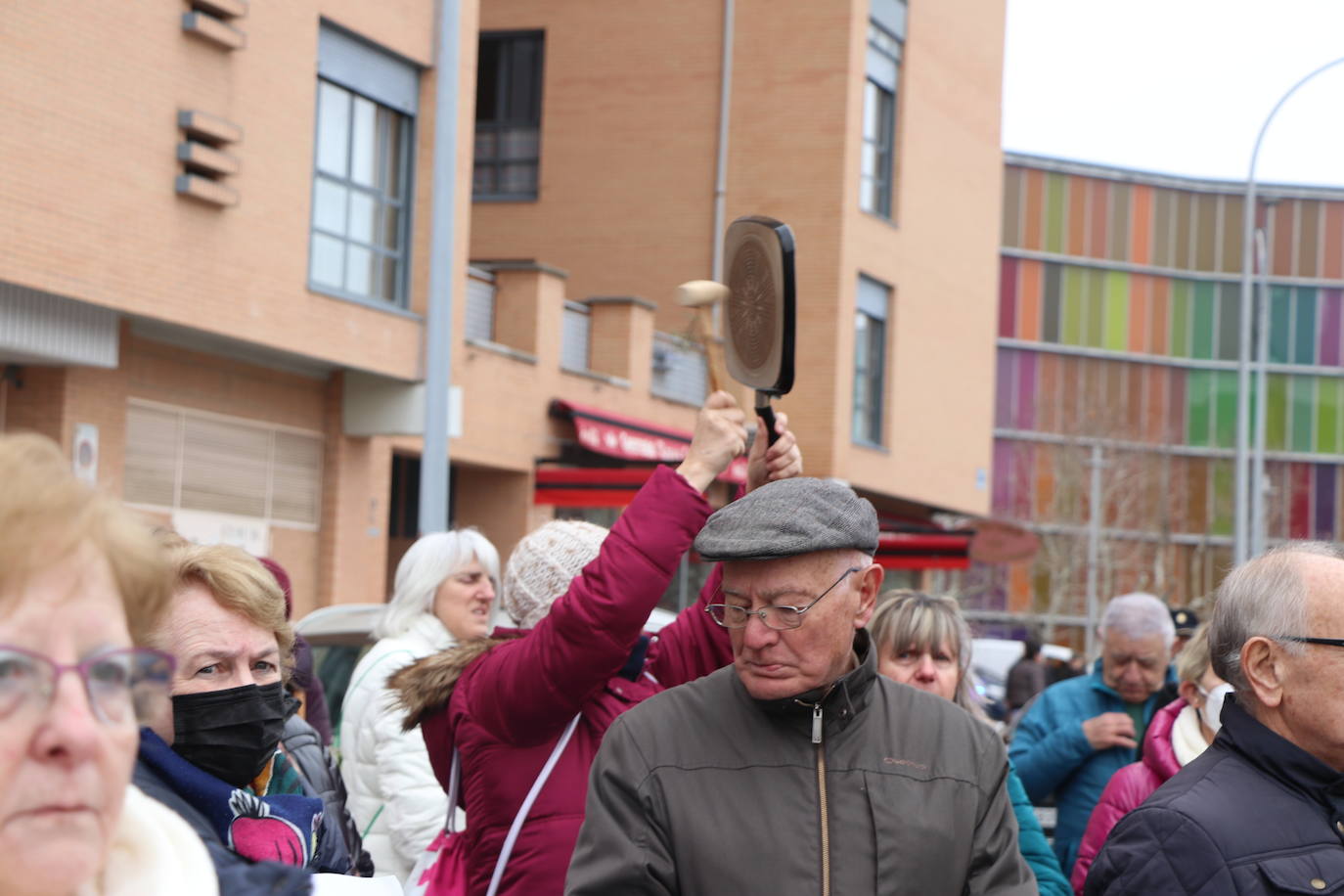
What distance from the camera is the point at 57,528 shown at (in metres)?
1.73

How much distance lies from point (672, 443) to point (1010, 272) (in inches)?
1714

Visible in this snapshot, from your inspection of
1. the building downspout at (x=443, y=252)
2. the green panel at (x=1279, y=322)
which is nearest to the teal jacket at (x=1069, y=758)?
the building downspout at (x=443, y=252)

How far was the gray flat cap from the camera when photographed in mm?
3418

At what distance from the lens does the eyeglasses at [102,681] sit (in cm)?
168

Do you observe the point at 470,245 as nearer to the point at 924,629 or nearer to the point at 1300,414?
the point at 924,629

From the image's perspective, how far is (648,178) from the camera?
2894 centimetres

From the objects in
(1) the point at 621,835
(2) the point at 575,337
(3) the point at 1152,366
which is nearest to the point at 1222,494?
(3) the point at 1152,366

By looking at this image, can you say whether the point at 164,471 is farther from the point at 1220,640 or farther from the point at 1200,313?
the point at 1200,313

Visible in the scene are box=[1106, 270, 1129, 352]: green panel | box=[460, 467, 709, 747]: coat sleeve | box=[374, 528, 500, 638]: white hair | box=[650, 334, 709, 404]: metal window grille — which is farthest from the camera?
box=[1106, 270, 1129, 352]: green panel

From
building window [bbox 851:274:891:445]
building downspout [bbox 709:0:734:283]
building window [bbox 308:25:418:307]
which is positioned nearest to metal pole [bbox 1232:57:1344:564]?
building window [bbox 851:274:891:445]

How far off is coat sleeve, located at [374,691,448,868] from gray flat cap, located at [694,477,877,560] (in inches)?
102

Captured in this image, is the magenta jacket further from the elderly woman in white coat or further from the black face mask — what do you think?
the black face mask

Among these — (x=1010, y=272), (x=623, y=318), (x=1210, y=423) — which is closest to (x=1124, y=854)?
(x=623, y=318)

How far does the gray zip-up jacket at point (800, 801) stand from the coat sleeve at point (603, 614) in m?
0.33
